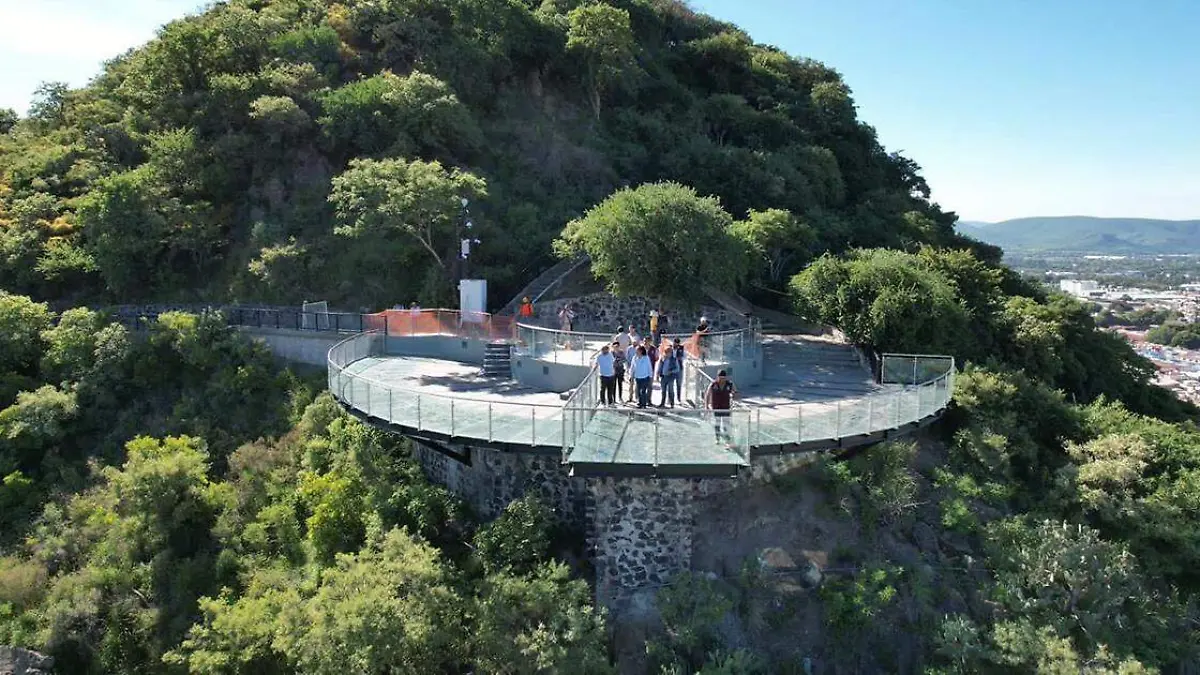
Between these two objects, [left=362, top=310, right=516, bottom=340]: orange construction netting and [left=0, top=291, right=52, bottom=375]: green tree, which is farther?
[left=0, top=291, right=52, bottom=375]: green tree

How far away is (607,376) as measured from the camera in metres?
15.0

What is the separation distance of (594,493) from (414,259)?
1792 centimetres

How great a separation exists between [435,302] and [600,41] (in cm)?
1911

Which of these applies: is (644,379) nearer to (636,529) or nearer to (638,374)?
(638,374)

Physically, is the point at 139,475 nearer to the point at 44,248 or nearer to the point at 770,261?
the point at 44,248

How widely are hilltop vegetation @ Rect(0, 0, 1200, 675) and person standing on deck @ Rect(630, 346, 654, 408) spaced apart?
10.5 ft

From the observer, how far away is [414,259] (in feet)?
95.3

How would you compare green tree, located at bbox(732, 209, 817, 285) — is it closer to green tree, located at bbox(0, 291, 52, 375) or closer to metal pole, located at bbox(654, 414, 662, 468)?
metal pole, located at bbox(654, 414, 662, 468)

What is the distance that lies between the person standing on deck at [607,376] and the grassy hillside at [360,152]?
43.9ft

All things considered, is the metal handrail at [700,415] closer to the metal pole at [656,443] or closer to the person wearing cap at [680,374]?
the metal pole at [656,443]

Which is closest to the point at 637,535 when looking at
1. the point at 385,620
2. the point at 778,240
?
the point at 385,620

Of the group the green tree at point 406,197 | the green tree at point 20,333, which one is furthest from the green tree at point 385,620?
the green tree at point 20,333

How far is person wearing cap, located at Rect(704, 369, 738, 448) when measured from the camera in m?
12.8

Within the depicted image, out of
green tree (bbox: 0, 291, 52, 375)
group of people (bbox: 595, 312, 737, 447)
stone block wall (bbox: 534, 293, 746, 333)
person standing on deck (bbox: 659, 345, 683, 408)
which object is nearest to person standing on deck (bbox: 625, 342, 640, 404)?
group of people (bbox: 595, 312, 737, 447)
